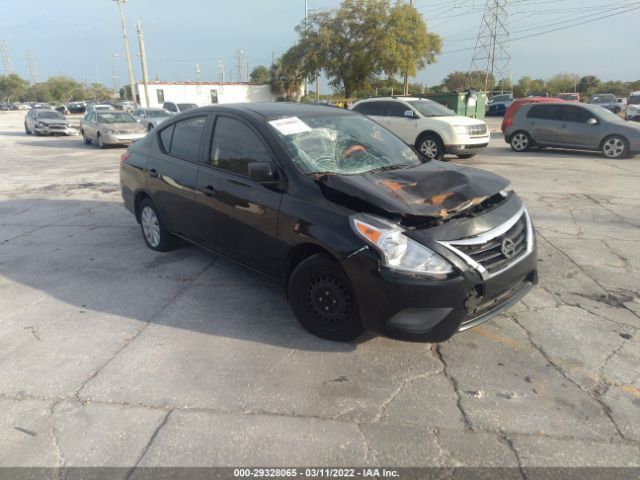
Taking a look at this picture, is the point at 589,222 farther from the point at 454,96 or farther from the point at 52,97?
the point at 52,97

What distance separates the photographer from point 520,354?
10.6 ft

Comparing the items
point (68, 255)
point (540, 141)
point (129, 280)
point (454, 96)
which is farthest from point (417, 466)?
point (454, 96)

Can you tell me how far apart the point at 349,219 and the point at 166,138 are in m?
2.93

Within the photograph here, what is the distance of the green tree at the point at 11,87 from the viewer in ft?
294

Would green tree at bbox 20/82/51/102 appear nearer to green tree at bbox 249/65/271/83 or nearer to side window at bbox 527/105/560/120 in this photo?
green tree at bbox 249/65/271/83

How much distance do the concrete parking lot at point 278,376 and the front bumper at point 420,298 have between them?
0.37 metres

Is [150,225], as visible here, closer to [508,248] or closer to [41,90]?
Result: [508,248]

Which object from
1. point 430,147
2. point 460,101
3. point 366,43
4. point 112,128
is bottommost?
point 430,147

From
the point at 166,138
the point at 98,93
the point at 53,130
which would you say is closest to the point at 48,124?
the point at 53,130

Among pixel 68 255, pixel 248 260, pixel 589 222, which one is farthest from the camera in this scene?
pixel 589 222

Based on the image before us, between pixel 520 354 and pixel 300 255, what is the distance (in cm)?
176

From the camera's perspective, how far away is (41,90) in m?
93.2

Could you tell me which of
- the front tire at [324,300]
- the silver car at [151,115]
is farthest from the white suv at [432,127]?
the silver car at [151,115]

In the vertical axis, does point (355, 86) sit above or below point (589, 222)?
above
